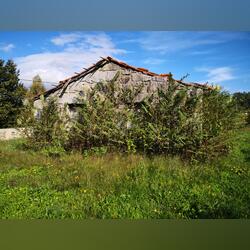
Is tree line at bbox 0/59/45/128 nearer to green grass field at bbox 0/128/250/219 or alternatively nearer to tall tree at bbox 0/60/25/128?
tall tree at bbox 0/60/25/128

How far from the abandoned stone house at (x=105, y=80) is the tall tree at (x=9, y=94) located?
9448 millimetres

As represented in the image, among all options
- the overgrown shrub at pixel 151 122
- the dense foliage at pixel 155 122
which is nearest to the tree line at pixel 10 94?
the overgrown shrub at pixel 151 122

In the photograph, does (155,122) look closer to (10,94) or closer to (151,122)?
(151,122)

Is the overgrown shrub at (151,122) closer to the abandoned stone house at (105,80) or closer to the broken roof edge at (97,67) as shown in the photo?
the abandoned stone house at (105,80)

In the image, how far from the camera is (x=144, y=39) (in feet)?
24.5

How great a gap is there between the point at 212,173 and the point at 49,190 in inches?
115

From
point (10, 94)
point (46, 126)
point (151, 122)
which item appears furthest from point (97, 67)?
point (10, 94)

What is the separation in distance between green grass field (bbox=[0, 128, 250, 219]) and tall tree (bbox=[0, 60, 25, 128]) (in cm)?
1284

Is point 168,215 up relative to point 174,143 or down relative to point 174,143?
down

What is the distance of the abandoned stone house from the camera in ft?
30.2

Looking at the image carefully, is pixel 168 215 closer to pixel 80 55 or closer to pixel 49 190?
pixel 49 190

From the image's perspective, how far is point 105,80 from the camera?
31.3 feet

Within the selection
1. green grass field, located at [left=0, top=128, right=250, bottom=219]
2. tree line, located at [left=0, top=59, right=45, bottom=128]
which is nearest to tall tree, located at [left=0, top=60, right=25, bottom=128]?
tree line, located at [left=0, top=59, right=45, bottom=128]
